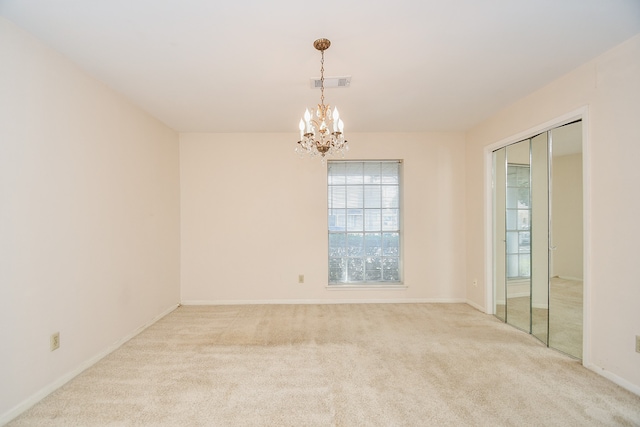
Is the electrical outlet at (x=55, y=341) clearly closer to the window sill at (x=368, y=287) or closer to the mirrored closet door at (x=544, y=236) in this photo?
the window sill at (x=368, y=287)

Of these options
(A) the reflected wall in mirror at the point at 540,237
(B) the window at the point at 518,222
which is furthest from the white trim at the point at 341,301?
(A) the reflected wall in mirror at the point at 540,237

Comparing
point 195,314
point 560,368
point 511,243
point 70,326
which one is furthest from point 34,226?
point 511,243

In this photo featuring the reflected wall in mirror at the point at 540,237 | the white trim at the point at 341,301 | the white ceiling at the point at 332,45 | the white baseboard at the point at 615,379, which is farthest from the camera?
the white trim at the point at 341,301

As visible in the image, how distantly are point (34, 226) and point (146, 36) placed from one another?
1543mm

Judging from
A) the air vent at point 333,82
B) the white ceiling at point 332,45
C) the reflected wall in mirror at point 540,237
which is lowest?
the reflected wall in mirror at point 540,237

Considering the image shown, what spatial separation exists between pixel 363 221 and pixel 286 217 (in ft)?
3.96

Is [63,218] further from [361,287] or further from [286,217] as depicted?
[361,287]

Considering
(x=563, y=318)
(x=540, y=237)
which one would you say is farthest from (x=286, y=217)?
(x=563, y=318)

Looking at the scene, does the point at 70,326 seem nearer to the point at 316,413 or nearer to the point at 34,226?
the point at 34,226

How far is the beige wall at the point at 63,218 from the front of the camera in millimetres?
1737

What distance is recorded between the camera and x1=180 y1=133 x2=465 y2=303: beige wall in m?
4.04

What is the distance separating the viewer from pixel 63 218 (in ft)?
6.92

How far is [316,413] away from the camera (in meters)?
1.75

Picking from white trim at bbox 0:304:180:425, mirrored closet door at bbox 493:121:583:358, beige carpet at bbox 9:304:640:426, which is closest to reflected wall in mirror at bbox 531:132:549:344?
mirrored closet door at bbox 493:121:583:358
